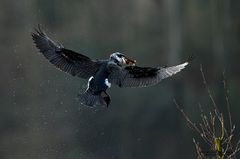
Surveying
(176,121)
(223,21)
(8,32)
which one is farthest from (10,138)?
(223,21)

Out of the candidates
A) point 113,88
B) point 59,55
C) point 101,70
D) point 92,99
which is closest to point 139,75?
point 101,70

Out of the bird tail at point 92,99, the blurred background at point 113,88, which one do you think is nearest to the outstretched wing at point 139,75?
the bird tail at point 92,99

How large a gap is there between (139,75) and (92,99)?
1.38ft

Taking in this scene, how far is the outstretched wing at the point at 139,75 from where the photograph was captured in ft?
13.3

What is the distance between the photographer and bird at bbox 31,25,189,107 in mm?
3984

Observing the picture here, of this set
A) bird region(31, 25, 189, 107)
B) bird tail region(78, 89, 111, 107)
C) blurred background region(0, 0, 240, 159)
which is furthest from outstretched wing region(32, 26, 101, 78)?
blurred background region(0, 0, 240, 159)

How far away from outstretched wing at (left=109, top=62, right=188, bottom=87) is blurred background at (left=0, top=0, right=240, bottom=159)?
3750 millimetres

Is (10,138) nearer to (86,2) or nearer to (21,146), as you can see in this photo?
(21,146)

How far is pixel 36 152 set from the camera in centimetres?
779

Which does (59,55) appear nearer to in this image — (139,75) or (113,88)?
(139,75)

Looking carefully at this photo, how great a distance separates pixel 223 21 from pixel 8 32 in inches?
135

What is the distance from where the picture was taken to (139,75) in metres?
4.18

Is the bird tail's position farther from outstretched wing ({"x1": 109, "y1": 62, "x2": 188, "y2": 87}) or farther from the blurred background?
the blurred background

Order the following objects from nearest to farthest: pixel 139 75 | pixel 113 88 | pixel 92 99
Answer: pixel 92 99 < pixel 139 75 < pixel 113 88
